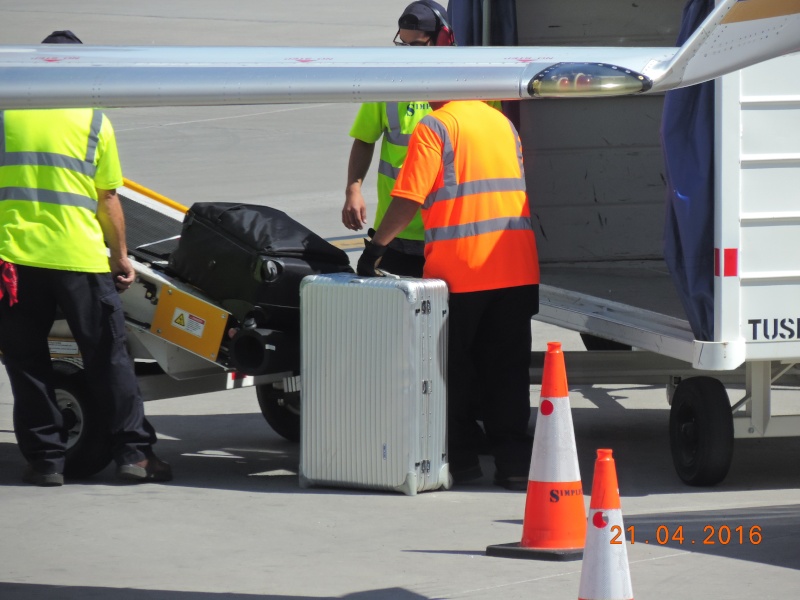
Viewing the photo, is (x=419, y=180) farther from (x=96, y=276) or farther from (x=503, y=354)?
(x=96, y=276)

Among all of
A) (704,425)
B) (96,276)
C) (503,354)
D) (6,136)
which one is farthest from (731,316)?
(6,136)

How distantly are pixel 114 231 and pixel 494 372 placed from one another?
1784mm

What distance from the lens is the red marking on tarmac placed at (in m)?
4.73

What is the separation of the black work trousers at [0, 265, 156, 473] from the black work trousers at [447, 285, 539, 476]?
142cm

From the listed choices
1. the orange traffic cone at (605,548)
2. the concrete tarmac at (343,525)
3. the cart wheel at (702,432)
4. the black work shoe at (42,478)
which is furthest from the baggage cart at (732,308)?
the black work shoe at (42,478)

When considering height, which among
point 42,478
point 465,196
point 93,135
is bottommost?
point 42,478

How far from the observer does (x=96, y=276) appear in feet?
22.0

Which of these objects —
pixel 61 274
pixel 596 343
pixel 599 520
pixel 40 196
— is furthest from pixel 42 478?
pixel 596 343

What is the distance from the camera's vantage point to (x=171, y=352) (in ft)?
23.3

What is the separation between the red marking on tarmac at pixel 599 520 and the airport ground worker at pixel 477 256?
79.0 inches

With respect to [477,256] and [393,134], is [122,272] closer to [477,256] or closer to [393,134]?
[393,134]

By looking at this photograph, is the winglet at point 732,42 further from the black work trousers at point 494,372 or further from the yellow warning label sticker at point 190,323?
the yellow warning label sticker at point 190,323

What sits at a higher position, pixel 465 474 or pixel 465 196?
pixel 465 196

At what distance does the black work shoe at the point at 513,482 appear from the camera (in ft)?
22.1
